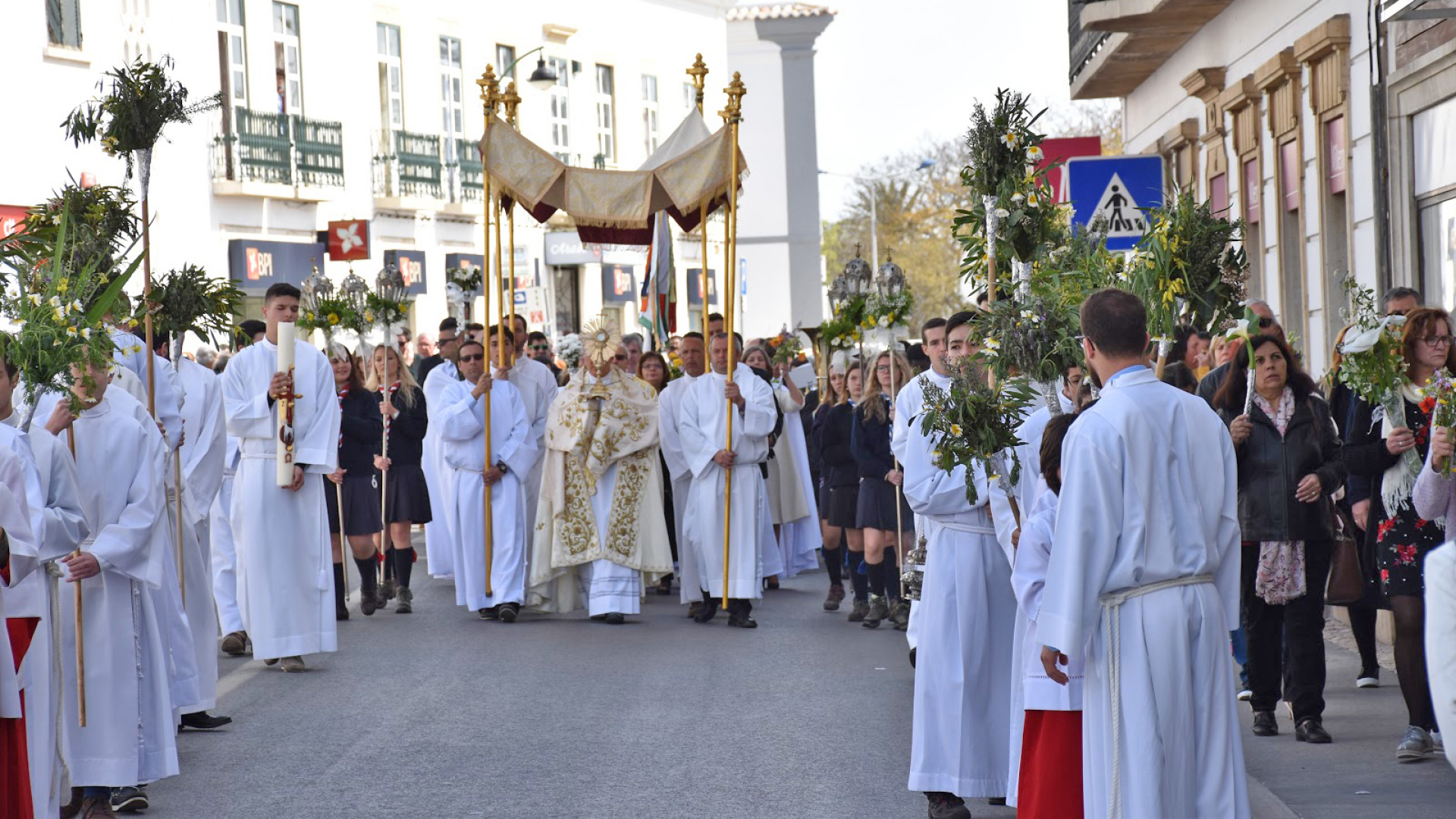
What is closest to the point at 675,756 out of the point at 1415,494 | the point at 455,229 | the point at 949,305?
the point at 1415,494

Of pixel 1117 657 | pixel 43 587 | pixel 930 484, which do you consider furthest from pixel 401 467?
pixel 1117 657

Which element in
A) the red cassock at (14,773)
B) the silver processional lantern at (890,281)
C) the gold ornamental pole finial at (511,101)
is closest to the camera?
the red cassock at (14,773)

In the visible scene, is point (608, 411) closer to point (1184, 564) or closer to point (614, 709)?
point (614, 709)

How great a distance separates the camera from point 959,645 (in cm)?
788

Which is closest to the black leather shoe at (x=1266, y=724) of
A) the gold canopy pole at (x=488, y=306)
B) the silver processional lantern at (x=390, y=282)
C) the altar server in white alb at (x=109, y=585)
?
the altar server in white alb at (x=109, y=585)

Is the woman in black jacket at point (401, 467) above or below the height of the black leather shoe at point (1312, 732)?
above

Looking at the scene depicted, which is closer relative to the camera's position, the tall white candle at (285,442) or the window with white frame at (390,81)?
the tall white candle at (285,442)

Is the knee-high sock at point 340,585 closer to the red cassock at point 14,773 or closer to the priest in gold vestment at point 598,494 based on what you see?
the priest in gold vestment at point 598,494

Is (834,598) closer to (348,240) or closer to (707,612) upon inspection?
(707,612)

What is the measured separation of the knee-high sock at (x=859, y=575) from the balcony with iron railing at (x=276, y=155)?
17.2 m

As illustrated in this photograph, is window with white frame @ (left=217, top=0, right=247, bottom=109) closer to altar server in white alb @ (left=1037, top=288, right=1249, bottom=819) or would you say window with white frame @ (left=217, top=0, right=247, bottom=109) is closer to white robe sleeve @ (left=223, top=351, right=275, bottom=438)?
white robe sleeve @ (left=223, top=351, right=275, bottom=438)

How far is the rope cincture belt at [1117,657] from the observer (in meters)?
5.82

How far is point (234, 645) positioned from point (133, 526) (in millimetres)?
5085

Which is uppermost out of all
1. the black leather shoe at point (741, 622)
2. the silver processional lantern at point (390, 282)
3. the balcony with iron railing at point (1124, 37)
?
the balcony with iron railing at point (1124, 37)
